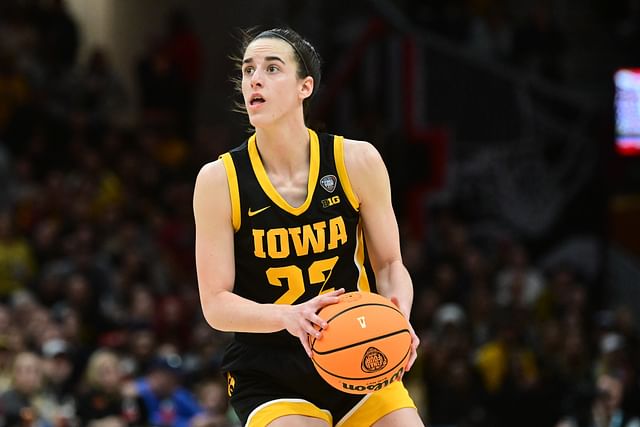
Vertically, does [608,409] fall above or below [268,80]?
below

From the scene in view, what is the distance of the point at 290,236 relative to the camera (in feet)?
17.1

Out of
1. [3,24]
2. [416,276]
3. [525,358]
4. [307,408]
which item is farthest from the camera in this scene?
[3,24]

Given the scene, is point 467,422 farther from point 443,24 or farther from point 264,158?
point 264,158

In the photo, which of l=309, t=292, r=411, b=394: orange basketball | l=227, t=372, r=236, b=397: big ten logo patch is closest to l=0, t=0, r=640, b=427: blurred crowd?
l=227, t=372, r=236, b=397: big ten logo patch

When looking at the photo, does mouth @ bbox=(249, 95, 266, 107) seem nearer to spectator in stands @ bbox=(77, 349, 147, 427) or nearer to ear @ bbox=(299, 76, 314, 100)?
ear @ bbox=(299, 76, 314, 100)

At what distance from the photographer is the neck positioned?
5379mm

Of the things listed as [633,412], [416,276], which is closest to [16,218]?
[416,276]

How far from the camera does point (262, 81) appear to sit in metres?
5.19

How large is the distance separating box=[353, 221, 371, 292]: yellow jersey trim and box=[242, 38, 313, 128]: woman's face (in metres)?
0.62

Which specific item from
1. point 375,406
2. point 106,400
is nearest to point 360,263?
point 375,406

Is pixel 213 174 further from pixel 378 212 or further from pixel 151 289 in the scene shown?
pixel 151 289

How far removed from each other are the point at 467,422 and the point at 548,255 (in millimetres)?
4812

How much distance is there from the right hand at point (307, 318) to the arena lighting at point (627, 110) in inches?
476

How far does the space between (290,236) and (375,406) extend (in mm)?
777
